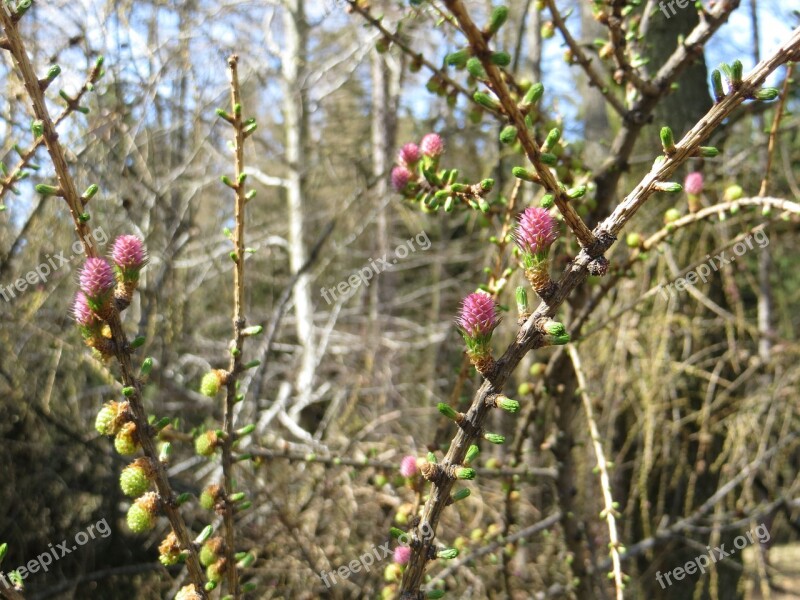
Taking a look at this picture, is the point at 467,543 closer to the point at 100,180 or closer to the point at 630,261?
the point at 630,261

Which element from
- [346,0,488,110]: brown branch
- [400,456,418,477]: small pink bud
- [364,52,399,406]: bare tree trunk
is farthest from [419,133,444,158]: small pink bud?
[364,52,399,406]: bare tree trunk

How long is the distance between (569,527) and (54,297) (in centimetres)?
325

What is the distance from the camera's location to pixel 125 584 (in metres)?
2.83

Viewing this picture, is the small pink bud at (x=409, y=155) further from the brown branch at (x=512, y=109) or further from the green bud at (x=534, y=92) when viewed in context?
the brown branch at (x=512, y=109)

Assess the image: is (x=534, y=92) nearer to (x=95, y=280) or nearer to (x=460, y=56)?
(x=460, y=56)

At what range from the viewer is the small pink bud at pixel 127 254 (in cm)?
93

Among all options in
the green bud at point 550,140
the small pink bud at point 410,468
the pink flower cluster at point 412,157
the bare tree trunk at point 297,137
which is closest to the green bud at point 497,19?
the green bud at point 550,140

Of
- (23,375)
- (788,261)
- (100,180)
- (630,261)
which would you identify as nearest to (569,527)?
(630,261)

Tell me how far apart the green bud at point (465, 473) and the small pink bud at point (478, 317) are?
18cm

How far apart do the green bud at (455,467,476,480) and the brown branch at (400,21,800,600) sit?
3 cm

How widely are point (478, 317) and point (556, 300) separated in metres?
0.11

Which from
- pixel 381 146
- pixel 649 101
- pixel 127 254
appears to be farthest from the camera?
pixel 381 146

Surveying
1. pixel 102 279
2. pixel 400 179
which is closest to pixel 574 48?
pixel 400 179

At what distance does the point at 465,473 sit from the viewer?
0.81 metres
